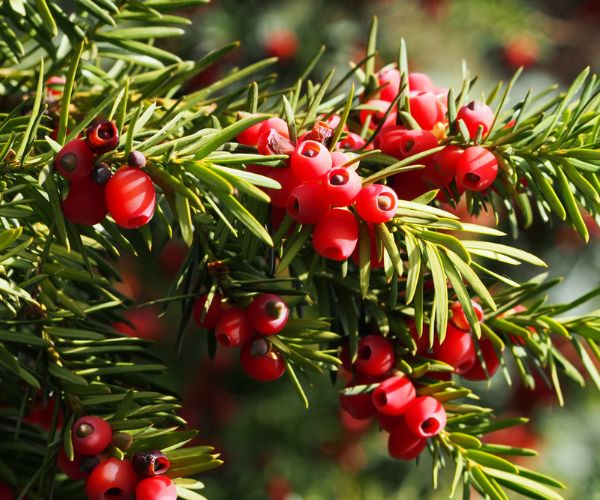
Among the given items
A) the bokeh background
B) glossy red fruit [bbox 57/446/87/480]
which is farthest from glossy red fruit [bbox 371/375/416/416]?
the bokeh background

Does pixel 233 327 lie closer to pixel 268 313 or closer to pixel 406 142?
pixel 268 313

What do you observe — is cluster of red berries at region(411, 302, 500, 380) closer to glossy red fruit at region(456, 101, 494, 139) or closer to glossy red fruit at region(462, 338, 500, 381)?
glossy red fruit at region(462, 338, 500, 381)

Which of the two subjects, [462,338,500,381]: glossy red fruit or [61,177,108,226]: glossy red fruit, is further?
[462,338,500,381]: glossy red fruit

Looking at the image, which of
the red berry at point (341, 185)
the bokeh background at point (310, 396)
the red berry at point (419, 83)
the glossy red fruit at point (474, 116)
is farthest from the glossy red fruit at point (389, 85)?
the bokeh background at point (310, 396)

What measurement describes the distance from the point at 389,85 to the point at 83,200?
1.05 ft

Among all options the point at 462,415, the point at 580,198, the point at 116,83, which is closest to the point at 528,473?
the point at 462,415

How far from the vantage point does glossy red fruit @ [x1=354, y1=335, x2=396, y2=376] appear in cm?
62

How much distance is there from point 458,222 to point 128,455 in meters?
0.28

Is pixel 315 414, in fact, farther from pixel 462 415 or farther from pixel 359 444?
pixel 462 415

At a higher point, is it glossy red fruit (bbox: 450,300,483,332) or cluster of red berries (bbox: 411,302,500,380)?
glossy red fruit (bbox: 450,300,483,332)

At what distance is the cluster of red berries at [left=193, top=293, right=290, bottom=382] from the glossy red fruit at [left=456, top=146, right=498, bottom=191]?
16 centimetres

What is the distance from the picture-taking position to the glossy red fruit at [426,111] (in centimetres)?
63

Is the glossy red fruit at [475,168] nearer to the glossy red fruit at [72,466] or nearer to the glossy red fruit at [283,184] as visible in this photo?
the glossy red fruit at [283,184]

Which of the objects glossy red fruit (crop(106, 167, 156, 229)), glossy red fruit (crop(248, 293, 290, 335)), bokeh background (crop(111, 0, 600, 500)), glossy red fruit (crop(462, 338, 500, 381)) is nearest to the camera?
glossy red fruit (crop(106, 167, 156, 229))
